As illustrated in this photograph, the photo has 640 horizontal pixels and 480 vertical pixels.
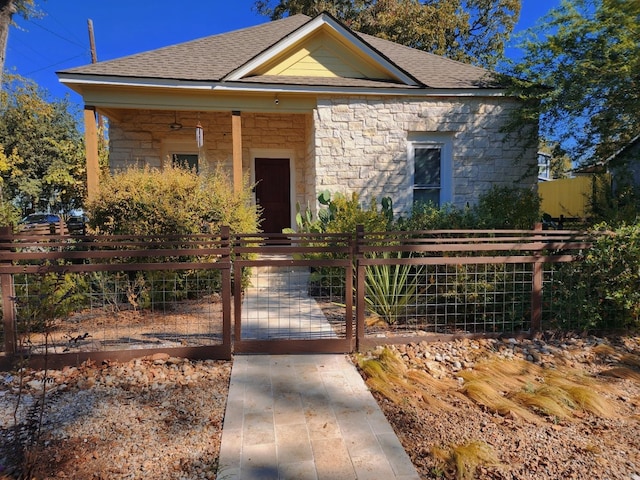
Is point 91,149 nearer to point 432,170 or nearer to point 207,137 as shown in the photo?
point 207,137

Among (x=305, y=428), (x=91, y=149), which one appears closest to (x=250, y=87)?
(x=91, y=149)

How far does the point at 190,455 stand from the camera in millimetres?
2316

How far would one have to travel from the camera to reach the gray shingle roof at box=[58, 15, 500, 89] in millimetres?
7940

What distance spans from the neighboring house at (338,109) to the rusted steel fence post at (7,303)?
4.62 metres

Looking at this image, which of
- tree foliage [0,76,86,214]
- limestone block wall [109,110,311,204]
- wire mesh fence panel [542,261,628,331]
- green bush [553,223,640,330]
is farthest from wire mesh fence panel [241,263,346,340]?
tree foliage [0,76,86,214]

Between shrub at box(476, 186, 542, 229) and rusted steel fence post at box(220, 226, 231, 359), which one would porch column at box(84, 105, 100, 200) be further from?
shrub at box(476, 186, 542, 229)

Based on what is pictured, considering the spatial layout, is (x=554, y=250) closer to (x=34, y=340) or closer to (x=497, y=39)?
(x=34, y=340)

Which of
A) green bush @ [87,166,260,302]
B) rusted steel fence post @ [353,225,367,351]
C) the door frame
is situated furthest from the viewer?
the door frame

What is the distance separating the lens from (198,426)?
2.61 meters

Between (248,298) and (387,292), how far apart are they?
7.11 feet

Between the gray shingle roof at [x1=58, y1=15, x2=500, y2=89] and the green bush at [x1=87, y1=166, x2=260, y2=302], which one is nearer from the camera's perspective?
the green bush at [x1=87, y1=166, x2=260, y2=302]

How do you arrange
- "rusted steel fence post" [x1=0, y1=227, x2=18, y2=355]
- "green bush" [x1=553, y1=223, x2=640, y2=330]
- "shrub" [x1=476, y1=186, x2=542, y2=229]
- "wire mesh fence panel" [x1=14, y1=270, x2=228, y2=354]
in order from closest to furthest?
"rusted steel fence post" [x1=0, y1=227, x2=18, y2=355] → "wire mesh fence panel" [x1=14, y1=270, x2=228, y2=354] → "green bush" [x1=553, y1=223, x2=640, y2=330] → "shrub" [x1=476, y1=186, x2=542, y2=229]

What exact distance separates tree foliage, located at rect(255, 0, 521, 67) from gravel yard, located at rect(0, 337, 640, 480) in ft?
51.7

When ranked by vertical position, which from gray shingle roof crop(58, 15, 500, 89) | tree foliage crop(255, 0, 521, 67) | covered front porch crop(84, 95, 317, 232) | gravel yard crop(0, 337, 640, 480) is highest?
tree foliage crop(255, 0, 521, 67)
